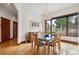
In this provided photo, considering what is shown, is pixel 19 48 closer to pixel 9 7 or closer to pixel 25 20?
pixel 25 20

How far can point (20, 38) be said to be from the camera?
2369mm

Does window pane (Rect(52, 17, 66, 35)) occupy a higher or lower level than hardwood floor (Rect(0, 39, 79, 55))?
higher

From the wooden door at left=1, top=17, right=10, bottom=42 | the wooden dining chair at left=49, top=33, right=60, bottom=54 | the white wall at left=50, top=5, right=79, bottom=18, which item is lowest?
the wooden dining chair at left=49, top=33, right=60, bottom=54

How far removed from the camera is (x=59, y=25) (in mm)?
2385

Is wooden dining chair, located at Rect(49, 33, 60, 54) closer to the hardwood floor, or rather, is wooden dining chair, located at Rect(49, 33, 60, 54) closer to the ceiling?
the hardwood floor

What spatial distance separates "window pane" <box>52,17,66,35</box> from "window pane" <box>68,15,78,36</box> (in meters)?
0.11

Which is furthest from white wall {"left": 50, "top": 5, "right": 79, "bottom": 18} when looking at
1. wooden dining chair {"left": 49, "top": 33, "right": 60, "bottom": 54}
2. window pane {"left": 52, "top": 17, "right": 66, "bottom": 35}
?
wooden dining chair {"left": 49, "top": 33, "right": 60, "bottom": 54}

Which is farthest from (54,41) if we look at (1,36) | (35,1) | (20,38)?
(1,36)

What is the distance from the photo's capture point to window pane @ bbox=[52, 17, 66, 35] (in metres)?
2.36

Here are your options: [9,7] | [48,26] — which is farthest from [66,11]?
[9,7]

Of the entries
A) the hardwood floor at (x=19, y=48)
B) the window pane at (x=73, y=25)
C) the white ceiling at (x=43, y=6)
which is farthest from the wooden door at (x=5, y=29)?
the window pane at (x=73, y=25)

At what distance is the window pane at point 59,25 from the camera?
92.9 inches

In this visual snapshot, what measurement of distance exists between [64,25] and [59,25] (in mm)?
104
